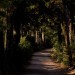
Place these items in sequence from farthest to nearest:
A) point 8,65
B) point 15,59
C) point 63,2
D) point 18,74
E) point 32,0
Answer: point 32,0 → point 63,2 → point 15,59 → point 18,74 → point 8,65

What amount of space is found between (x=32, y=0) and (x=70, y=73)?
906 cm

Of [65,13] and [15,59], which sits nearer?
[15,59]

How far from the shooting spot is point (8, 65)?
1780 cm

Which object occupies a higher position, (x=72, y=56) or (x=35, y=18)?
(x=35, y=18)

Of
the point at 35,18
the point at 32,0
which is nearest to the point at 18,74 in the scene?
the point at 32,0

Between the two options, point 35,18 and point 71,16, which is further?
point 35,18

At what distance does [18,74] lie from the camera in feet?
63.2

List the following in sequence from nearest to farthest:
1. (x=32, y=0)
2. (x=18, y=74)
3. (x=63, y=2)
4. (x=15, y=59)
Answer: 1. (x=18, y=74)
2. (x=15, y=59)
3. (x=63, y=2)
4. (x=32, y=0)

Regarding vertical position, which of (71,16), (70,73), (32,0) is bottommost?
(70,73)

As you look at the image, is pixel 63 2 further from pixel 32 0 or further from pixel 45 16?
pixel 45 16

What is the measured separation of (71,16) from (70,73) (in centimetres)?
545

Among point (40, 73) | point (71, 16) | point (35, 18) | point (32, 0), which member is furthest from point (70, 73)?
point (35, 18)

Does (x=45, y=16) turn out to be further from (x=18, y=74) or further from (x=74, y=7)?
(x=18, y=74)

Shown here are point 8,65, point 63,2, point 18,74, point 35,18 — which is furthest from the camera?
point 35,18
